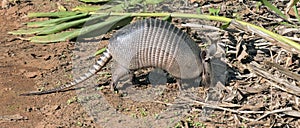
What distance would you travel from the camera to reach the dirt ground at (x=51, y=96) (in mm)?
4609

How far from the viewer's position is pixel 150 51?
517 cm

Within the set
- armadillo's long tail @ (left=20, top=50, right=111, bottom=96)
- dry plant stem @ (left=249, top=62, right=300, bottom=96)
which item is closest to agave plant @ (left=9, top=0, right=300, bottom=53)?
armadillo's long tail @ (left=20, top=50, right=111, bottom=96)

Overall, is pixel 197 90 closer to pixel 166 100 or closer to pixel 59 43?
pixel 166 100

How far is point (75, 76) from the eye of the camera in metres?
5.38

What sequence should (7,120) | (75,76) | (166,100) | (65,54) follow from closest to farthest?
1. (7,120)
2. (166,100)
3. (75,76)
4. (65,54)

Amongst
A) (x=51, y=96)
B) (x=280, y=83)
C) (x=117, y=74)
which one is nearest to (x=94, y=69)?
(x=117, y=74)

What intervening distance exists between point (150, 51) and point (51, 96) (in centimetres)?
102

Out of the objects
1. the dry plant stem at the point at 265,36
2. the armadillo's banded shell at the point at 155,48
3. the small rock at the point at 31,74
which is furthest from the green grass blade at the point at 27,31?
the dry plant stem at the point at 265,36

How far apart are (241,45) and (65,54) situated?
1.84 metres

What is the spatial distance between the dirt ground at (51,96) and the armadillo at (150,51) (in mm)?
172

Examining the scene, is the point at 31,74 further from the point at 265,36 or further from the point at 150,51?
the point at 265,36

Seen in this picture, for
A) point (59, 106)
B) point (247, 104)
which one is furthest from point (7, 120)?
point (247, 104)

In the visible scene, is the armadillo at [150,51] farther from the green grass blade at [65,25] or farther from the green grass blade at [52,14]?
the green grass blade at [52,14]

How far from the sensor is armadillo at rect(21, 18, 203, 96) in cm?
508
